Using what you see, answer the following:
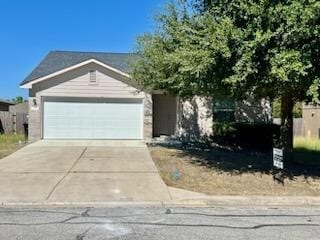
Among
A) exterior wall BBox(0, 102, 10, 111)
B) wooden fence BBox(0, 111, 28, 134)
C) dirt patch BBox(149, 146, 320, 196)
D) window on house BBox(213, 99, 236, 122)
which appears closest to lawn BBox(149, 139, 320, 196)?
dirt patch BBox(149, 146, 320, 196)

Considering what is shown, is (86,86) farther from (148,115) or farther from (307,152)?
(307,152)

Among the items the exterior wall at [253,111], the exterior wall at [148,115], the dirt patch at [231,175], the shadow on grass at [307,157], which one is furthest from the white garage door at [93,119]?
the shadow on grass at [307,157]

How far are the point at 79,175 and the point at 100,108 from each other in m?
12.0

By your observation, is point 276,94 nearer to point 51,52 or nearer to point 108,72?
point 108,72

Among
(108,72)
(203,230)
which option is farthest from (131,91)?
(203,230)

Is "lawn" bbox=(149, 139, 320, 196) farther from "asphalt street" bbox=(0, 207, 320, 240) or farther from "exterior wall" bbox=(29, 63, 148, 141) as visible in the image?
"exterior wall" bbox=(29, 63, 148, 141)

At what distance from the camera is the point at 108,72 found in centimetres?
2652

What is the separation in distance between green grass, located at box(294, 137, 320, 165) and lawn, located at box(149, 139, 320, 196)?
0.24 metres

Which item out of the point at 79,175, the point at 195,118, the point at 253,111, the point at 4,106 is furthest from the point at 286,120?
the point at 4,106

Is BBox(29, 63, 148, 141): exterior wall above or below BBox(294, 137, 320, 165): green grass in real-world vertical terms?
above

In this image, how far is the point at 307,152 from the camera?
2262 cm

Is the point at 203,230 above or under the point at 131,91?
under

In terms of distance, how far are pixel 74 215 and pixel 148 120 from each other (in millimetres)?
17063

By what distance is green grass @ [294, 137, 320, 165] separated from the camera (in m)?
19.1
